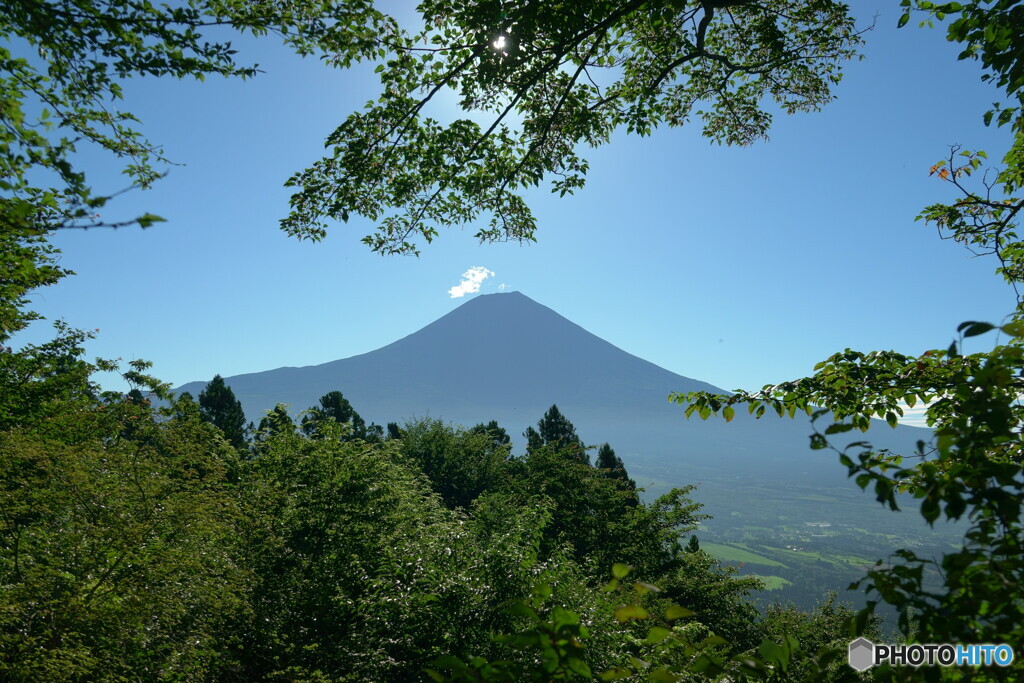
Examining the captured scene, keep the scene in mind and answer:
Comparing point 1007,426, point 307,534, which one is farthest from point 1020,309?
point 307,534

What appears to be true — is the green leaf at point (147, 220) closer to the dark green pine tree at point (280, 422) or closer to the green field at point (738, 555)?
the dark green pine tree at point (280, 422)

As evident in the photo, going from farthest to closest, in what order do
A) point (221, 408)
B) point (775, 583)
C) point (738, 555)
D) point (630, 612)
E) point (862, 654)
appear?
point (738, 555) → point (775, 583) → point (221, 408) → point (862, 654) → point (630, 612)

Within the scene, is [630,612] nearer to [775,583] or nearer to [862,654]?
[862,654]

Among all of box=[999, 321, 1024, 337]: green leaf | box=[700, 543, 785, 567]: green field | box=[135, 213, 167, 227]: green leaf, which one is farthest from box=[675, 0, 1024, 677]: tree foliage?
box=[700, 543, 785, 567]: green field

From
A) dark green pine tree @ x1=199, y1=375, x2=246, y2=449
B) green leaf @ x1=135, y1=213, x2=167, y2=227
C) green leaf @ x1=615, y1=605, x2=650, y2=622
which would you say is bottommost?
dark green pine tree @ x1=199, y1=375, x2=246, y2=449

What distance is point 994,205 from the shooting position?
5.90 m

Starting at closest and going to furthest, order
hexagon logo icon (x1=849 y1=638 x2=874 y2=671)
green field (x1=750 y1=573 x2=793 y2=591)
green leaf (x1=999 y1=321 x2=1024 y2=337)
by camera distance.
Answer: green leaf (x1=999 y1=321 x2=1024 y2=337) < hexagon logo icon (x1=849 y1=638 x2=874 y2=671) < green field (x1=750 y1=573 x2=793 y2=591)

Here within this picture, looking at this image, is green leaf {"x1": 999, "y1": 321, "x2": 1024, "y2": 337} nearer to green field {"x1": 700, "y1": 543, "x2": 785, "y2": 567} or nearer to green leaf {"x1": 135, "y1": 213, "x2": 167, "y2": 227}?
green leaf {"x1": 135, "y1": 213, "x2": 167, "y2": 227}

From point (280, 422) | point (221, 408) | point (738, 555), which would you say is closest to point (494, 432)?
point (221, 408)

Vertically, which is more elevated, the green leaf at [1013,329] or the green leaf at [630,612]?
the green leaf at [1013,329]
